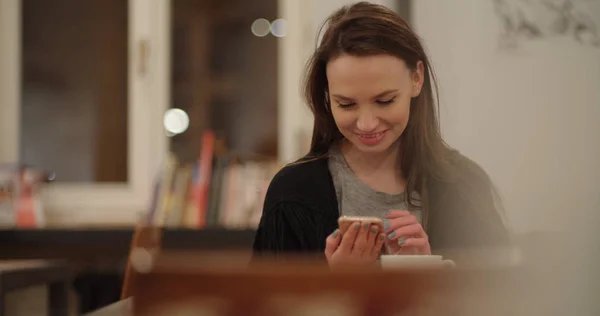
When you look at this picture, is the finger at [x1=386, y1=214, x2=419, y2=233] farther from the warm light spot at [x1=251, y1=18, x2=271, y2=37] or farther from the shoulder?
the warm light spot at [x1=251, y1=18, x2=271, y2=37]

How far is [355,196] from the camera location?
74 centimetres

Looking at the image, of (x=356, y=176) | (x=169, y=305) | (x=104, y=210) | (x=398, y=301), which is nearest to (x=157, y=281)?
(x=169, y=305)

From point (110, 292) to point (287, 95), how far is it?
83cm

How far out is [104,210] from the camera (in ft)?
7.23

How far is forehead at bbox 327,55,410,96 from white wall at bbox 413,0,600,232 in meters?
0.07

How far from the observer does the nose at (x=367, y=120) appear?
2.32 feet

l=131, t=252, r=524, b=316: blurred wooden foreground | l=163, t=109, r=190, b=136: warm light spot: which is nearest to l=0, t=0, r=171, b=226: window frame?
l=163, t=109, r=190, b=136: warm light spot

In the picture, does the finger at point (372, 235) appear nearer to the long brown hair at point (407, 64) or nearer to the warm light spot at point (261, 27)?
the long brown hair at point (407, 64)

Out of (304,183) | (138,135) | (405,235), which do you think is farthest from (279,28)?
(405,235)

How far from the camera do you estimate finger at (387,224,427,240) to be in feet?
2.23

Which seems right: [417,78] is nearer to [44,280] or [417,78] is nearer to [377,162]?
[377,162]

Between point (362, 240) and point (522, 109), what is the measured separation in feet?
0.88

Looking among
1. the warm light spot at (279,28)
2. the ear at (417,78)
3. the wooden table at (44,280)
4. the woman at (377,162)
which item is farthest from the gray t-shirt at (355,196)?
the warm light spot at (279,28)

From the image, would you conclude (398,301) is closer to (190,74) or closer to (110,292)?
(110,292)
